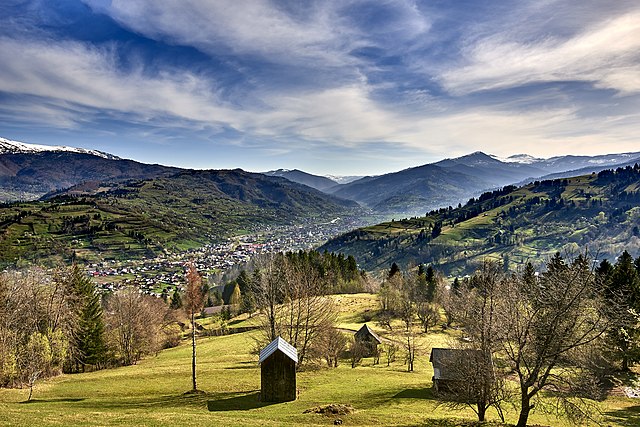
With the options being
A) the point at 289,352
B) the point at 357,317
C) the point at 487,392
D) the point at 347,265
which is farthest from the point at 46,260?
the point at 487,392

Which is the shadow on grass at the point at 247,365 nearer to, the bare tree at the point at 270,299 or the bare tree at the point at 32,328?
the bare tree at the point at 270,299

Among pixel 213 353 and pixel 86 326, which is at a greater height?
pixel 86 326

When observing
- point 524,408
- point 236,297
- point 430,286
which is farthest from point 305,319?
point 236,297

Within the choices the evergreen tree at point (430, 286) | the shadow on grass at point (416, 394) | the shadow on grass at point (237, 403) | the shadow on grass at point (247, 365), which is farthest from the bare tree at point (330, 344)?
the evergreen tree at point (430, 286)

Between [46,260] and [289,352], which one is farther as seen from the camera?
[46,260]

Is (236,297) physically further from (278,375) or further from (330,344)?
(278,375)

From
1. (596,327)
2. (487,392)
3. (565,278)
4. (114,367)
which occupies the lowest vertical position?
(114,367)

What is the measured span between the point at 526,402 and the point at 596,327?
6531 mm

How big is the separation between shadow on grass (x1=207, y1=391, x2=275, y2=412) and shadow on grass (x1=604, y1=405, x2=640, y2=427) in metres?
28.6

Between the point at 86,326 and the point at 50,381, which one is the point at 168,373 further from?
the point at 86,326

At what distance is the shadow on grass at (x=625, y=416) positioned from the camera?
28.5 meters

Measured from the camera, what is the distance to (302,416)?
80.3 ft

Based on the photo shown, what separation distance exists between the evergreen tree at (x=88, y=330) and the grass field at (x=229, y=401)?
770 cm

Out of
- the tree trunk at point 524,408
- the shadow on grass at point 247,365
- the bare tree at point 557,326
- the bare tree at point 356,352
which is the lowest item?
the bare tree at point 356,352
